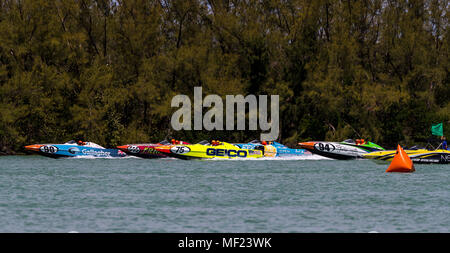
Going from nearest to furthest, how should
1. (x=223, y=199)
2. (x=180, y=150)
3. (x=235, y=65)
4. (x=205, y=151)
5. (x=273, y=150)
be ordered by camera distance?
1. (x=223, y=199)
2. (x=180, y=150)
3. (x=205, y=151)
4. (x=273, y=150)
5. (x=235, y=65)

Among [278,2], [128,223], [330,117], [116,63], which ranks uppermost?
[278,2]

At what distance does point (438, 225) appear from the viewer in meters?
22.9

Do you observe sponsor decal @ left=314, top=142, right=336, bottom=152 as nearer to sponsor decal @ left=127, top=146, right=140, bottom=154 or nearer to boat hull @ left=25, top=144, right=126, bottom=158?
sponsor decal @ left=127, top=146, right=140, bottom=154

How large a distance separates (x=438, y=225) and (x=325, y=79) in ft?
149

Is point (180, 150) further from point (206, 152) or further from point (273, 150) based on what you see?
point (273, 150)

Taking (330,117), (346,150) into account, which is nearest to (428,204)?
(346,150)

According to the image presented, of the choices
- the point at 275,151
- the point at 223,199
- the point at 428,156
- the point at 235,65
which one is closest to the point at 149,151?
the point at 275,151

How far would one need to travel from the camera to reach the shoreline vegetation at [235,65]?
66125 mm

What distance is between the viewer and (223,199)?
29.6m

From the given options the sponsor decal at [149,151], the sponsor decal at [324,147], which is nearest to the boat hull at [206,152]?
the sponsor decal at [149,151]

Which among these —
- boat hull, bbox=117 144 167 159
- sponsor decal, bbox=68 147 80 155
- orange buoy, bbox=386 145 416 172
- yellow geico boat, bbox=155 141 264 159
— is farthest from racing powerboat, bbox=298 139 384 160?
sponsor decal, bbox=68 147 80 155

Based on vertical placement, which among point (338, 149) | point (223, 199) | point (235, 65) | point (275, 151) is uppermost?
point (235, 65)
